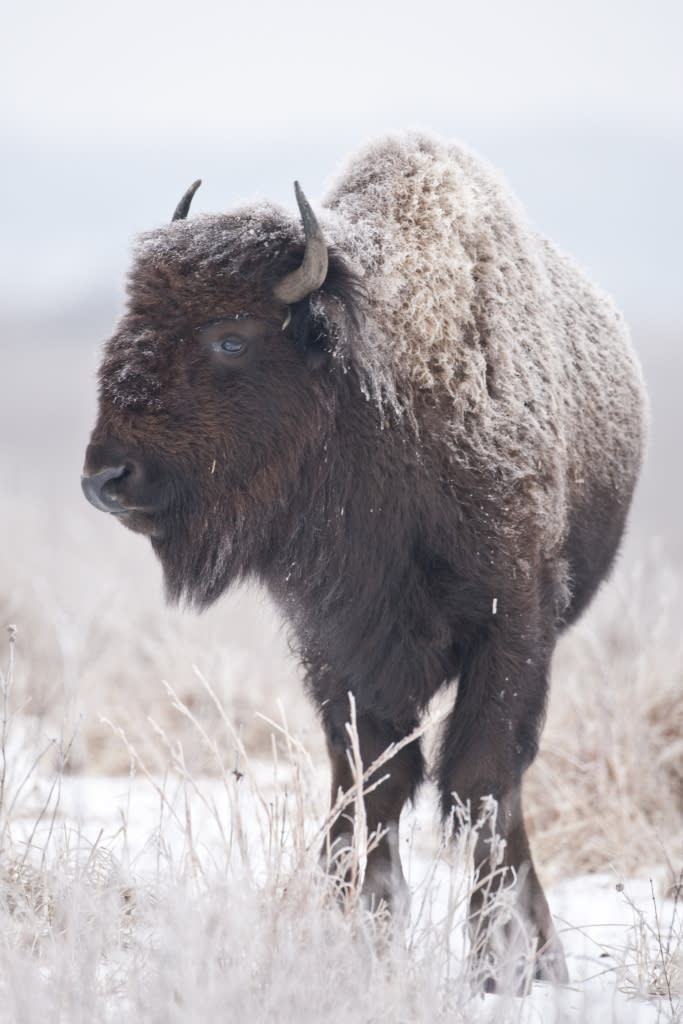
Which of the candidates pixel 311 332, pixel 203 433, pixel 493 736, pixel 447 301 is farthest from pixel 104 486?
pixel 493 736

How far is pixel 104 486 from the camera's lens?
3852 millimetres

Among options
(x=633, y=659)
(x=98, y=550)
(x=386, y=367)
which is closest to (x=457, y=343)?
(x=386, y=367)

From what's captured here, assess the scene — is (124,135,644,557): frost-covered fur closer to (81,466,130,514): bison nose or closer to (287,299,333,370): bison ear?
(287,299,333,370): bison ear

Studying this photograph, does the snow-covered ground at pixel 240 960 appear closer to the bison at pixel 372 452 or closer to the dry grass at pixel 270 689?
the dry grass at pixel 270 689

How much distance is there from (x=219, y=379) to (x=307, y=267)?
44 cm

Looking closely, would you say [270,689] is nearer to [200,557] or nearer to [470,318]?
[200,557]

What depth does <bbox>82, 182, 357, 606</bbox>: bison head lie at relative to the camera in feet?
12.8

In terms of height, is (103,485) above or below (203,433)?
below

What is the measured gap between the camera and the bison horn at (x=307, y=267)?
3906 mm

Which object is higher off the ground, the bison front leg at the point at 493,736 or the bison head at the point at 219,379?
the bison head at the point at 219,379

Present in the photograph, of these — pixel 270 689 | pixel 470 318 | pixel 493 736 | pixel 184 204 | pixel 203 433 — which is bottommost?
pixel 270 689

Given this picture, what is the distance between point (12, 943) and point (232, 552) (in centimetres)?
151

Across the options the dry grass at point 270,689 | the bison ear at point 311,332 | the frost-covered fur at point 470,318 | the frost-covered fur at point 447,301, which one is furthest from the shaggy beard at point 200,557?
the frost-covered fur at point 470,318

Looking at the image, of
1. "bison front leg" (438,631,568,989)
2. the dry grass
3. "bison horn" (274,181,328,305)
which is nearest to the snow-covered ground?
"bison front leg" (438,631,568,989)
